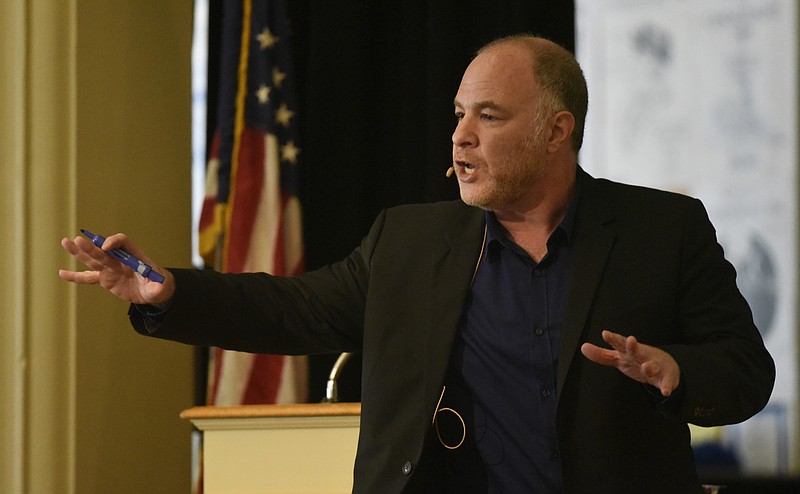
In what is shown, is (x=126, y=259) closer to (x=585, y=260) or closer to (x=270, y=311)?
(x=270, y=311)

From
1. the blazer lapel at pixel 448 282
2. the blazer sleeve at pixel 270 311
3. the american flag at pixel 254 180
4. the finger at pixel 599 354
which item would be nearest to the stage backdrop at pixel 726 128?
the american flag at pixel 254 180

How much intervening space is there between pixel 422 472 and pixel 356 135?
2.69m

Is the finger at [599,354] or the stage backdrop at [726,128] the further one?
the stage backdrop at [726,128]

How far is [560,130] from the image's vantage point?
2695mm

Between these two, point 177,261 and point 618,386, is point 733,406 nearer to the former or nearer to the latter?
point 618,386

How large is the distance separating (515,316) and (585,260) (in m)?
0.20

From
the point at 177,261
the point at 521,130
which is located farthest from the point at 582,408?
the point at 177,261

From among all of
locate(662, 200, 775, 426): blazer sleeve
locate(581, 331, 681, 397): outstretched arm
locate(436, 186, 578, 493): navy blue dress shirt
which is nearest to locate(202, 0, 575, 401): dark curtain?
locate(436, 186, 578, 493): navy blue dress shirt

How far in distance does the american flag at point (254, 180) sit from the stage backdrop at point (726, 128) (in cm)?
129

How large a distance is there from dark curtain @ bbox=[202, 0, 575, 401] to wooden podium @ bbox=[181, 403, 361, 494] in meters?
1.83

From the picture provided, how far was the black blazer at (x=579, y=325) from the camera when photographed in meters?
2.22

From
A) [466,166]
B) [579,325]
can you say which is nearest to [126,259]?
[466,166]

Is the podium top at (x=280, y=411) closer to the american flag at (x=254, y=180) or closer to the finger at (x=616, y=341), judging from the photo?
the finger at (x=616, y=341)

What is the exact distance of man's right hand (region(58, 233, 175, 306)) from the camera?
85.6 inches
